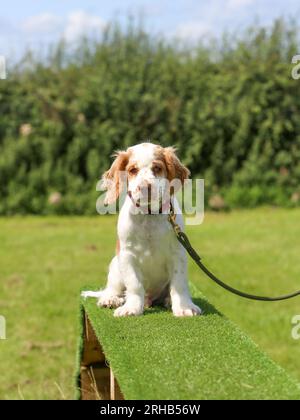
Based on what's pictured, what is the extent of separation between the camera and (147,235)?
3.51 m

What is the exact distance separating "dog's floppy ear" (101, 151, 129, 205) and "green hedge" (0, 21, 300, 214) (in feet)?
33.2

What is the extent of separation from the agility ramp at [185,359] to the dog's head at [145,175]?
65 cm

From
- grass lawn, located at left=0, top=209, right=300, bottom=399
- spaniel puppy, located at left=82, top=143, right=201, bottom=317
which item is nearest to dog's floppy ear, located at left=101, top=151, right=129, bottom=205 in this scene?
spaniel puppy, located at left=82, top=143, right=201, bottom=317

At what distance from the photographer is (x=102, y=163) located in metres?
13.9

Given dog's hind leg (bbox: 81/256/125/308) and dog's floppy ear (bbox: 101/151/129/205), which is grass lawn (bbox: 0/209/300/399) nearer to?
dog's hind leg (bbox: 81/256/125/308)

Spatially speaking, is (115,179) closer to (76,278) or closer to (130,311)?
(130,311)

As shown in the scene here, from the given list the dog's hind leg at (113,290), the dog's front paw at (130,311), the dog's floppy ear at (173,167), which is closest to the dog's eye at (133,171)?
the dog's floppy ear at (173,167)

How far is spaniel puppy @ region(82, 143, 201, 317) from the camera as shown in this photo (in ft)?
10.7

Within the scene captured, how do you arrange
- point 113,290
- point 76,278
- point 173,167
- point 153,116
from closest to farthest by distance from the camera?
point 173,167 → point 113,290 → point 76,278 → point 153,116

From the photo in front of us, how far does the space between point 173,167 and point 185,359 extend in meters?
0.88

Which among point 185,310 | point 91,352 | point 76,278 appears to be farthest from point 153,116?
point 185,310

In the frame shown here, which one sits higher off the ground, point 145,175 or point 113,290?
point 145,175

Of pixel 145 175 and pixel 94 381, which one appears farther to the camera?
pixel 94 381

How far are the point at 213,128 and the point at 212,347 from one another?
37.2 feet
